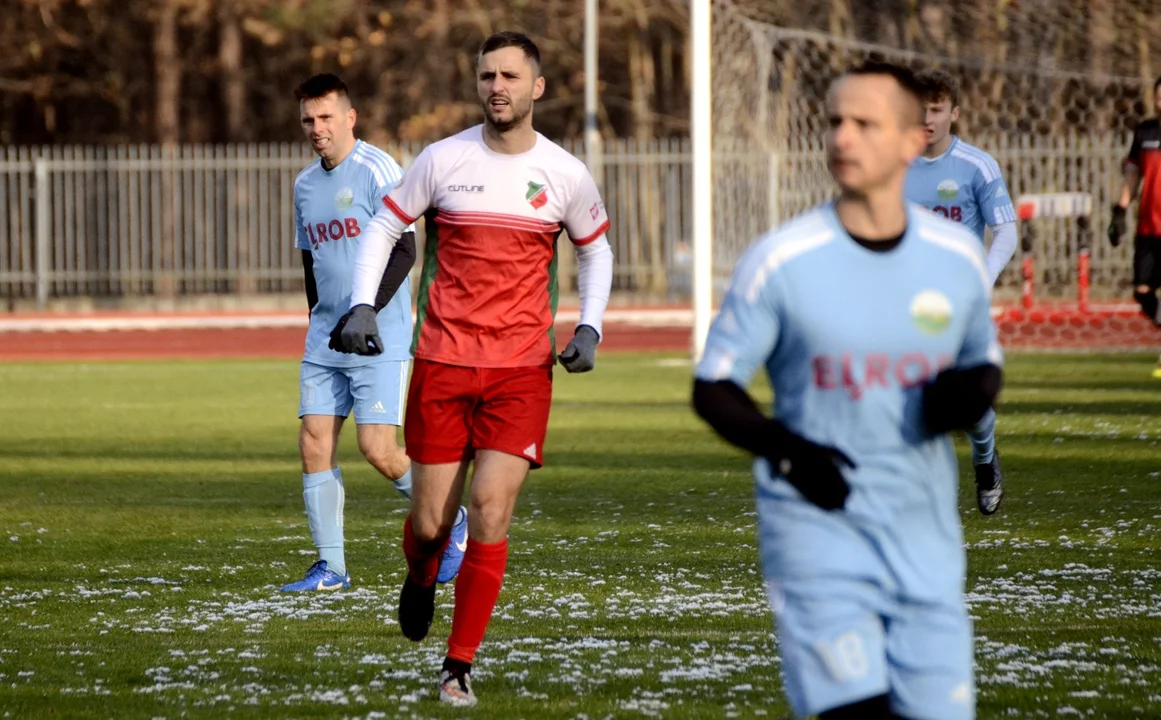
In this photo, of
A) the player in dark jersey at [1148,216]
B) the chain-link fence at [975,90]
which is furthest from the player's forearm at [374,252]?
the chain-link fence at [975,90]

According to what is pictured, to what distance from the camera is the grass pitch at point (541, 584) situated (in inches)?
240

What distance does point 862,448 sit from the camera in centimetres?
409

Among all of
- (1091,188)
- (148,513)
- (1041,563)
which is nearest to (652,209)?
(1091,188)

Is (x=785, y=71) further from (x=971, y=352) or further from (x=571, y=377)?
(x=971, y=352)

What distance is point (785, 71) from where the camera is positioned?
26766 millimetres

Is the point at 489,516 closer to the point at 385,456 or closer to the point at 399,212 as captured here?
the point at 399,212

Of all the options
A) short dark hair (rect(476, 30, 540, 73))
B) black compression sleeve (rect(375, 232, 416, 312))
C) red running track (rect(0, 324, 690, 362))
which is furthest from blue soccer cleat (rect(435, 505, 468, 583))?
red running track (rect(0, 324, 690, 362))

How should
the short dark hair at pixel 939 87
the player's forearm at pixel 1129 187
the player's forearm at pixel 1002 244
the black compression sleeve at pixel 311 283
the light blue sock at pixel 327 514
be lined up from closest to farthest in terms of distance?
the light blue sock at pixel 327 514 < the black compression sleeve at pixel 311 283 < the short dark hair at pixel 939 87 < the player's forearm at pixel 1002 244 < the player's forearm at pixel 1129 187

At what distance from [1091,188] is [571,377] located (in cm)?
1162

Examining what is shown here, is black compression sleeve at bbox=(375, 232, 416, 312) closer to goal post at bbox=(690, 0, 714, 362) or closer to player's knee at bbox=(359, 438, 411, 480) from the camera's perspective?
player's knee at bbox=(359, 438, 411, 480)

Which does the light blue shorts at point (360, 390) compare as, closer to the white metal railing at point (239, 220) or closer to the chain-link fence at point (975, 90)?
the chain-link fence at point (975, 90)

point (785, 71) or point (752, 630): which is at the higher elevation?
point (785, 71)

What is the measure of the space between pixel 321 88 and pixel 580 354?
2.86m

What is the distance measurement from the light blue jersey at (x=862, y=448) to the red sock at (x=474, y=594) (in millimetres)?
2087
